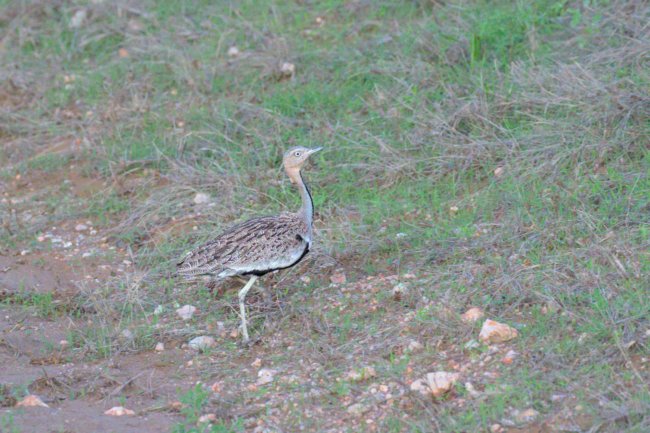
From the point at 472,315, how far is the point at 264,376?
1216mm

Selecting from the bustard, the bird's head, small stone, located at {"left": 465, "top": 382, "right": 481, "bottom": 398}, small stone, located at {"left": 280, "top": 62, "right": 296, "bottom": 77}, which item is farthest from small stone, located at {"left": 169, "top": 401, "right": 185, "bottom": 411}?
small stone, located at {"left": 280, "top": 62, "right": 296, "bottom": 77}

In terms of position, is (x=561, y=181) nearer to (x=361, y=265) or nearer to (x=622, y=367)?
(x=361, y=265)

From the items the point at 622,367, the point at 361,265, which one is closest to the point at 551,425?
the point at 622,367

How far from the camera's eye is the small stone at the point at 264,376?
19.2 ft

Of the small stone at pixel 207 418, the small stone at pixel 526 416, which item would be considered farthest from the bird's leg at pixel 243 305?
the small stone at pixel 526 416

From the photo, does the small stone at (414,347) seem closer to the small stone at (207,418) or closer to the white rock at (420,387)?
the white rock at (420,387)

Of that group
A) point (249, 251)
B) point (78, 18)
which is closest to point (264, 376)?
point (249, 251)

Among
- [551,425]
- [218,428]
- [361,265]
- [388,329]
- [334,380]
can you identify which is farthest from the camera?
[361,265]

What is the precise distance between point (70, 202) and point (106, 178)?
39 cm

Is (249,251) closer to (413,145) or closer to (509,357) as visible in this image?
(509,357)

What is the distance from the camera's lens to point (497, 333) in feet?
18.7

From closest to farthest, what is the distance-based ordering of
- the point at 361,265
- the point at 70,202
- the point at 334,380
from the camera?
the point at 334,380, the point at 361,265, the point at 70,202

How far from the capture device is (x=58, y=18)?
11742mm

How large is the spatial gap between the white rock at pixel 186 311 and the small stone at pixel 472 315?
1840 mm
